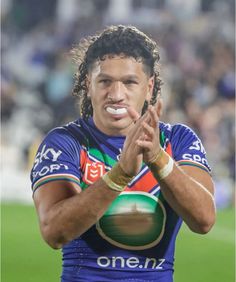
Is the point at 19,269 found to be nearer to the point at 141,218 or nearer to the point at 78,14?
the point at 141,218

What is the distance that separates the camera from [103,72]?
4414mm

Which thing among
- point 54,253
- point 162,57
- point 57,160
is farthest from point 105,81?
point 162,57

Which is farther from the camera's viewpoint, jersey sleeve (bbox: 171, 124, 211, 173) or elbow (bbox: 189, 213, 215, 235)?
jersey sleeve (bbox: 171, 124, 211, 173)

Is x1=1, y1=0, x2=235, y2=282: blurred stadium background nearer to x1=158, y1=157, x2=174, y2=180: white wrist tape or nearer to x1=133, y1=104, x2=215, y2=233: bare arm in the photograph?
x1=133, y1=104, x2=215, y2=233: bare arm

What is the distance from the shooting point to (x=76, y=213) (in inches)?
161

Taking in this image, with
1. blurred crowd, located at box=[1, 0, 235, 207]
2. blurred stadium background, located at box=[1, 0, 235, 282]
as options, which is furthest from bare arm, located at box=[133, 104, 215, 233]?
blurred crowd, located at box=[1, 0, 235, 207]

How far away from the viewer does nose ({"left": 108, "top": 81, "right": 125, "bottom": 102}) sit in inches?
170

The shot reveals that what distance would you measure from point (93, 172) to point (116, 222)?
217mm

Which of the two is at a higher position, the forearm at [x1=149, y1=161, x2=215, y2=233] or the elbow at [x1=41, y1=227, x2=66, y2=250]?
the forearm at [x1=149, y1=161, x2=215, y2=233]

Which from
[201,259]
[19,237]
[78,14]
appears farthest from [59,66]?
[201,259]

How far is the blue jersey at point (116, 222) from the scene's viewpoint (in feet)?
14.3

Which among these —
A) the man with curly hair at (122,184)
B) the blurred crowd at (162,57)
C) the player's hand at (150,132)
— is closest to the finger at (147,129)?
the player's hand at (150,132)

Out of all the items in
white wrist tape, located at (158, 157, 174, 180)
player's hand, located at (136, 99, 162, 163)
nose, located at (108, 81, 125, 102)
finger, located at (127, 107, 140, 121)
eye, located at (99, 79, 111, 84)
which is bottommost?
white wrist tape, located at (158, 157, 174, 180)

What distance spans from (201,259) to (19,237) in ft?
→ 7.99
